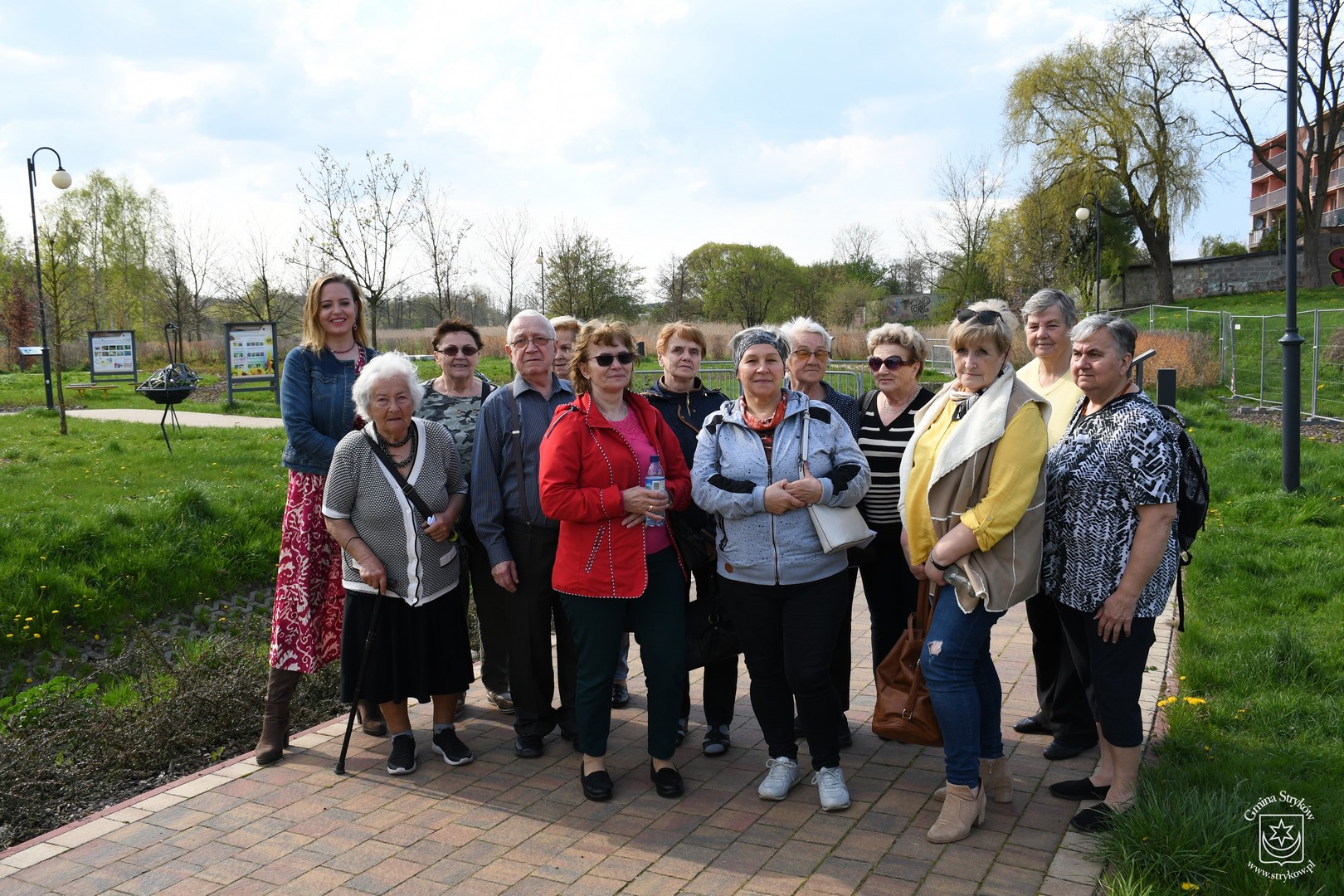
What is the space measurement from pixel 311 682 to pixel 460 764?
171 centimetres

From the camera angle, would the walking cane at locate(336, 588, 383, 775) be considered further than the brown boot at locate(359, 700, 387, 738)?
No

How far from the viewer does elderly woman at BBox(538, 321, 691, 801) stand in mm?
4047

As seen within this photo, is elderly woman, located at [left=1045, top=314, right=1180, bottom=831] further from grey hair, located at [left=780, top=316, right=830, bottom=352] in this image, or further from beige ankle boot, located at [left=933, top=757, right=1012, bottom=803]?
grey hair, located at [left=780, top=316, right=830, bottom=352]

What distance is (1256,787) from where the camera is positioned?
3699mm

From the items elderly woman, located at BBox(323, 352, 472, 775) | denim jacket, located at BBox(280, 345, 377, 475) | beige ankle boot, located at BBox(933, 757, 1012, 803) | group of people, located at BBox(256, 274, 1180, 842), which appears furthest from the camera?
denim jacket, located at BBox(280, 345, 377, 475)

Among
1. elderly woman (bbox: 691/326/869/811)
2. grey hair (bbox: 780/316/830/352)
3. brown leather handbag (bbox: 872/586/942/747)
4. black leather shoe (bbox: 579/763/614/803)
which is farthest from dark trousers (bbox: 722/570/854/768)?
grey hair (bbox: 780/316/830/352)

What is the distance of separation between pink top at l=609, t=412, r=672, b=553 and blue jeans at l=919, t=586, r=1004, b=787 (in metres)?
1.18

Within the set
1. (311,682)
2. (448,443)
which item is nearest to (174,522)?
(311,682)

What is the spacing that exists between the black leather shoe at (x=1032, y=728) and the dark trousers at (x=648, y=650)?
5.72 ft

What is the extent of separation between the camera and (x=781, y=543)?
12.9ft

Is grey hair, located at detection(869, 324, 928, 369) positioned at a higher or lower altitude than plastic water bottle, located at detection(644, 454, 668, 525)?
higher

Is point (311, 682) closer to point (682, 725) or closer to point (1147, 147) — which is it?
point (682, 725)

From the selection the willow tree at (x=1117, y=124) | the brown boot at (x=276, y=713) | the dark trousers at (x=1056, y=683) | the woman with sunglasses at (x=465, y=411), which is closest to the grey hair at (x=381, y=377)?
the woman with sunglasses at (x=465, y=411)

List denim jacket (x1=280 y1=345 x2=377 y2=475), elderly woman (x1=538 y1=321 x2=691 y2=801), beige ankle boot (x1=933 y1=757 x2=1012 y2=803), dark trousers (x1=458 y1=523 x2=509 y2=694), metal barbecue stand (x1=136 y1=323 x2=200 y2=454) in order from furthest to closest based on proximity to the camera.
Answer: metal barbecue stand (x1=136 y1=323 x2=200 y2=454) → dark trousers (x1=458 y1=523 x2=509 y2=694) → denim jacket (x1=280 y1=345 x2=377 y2=475) → elderly woman (x1=538 y1=321 x2=691 y2=801) → beige ankle boot (x1=933 y1=757 x2=1012 y2=803)
